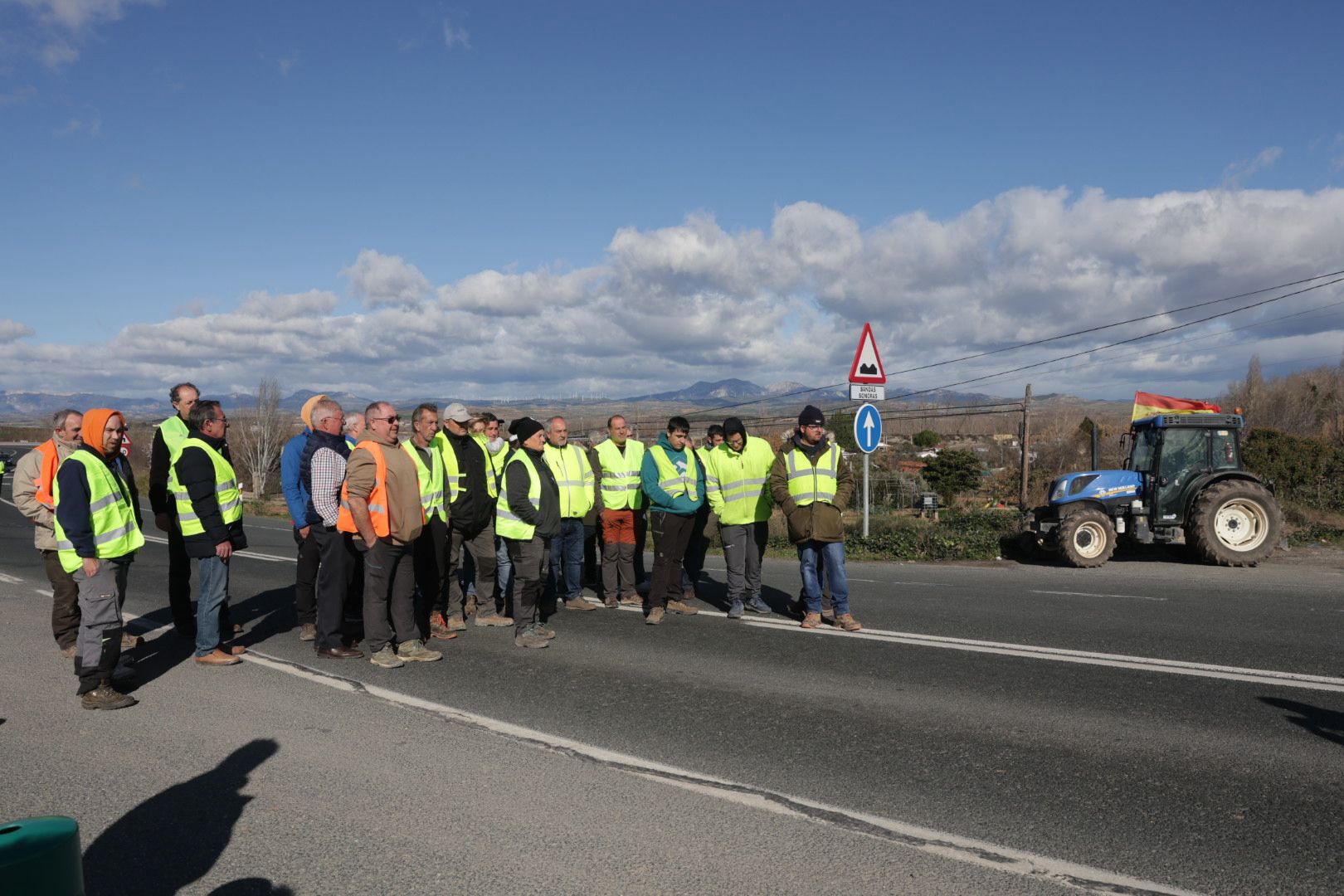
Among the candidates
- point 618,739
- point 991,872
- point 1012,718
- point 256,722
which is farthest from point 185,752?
point 1012,718

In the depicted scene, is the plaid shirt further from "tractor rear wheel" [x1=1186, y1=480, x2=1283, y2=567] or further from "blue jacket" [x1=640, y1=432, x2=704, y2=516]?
"tractor rear wheel" [x1=1186, y1=480, x2=1283, y2=567]

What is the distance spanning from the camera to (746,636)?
324 inches

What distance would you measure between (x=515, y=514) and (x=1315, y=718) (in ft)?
19.5

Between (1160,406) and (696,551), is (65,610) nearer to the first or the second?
(696,551)

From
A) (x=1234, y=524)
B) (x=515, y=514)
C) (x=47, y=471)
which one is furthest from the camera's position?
(x=1234, y=524)

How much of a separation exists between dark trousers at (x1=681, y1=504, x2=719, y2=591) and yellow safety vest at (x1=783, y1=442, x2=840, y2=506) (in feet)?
5.34

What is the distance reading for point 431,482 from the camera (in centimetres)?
811

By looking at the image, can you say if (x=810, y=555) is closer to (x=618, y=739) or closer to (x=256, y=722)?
(x=618, y=739)

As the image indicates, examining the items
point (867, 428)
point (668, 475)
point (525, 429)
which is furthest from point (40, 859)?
point (867, 428)

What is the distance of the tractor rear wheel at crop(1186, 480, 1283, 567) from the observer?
1268cm

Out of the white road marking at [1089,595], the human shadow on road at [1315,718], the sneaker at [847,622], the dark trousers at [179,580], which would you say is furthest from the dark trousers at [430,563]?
the white road marking at [1089,595]

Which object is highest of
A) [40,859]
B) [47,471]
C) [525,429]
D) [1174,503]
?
[525,429]

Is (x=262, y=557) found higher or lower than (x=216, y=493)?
lower

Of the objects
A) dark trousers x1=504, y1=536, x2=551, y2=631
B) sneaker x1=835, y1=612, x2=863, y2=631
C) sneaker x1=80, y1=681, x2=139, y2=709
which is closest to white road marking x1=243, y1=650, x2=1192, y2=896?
dark trousers x1=504, y1=536, x2=551, y2=631
